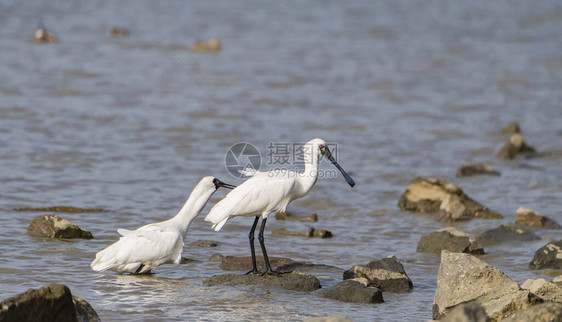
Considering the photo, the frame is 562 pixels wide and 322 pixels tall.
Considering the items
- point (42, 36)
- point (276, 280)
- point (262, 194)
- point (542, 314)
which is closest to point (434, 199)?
point (262, 194)

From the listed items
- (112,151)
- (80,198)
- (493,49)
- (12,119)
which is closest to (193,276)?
(80,198)

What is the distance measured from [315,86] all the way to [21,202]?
415 inches

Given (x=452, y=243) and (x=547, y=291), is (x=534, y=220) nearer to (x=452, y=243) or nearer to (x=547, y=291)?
(x=452, y=243)

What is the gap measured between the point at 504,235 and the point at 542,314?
4.01 m

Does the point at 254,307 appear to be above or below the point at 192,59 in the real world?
below

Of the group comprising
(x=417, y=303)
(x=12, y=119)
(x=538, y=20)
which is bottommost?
(x=417, y=303)

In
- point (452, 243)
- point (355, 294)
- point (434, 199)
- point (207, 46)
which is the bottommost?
point (355, 294)

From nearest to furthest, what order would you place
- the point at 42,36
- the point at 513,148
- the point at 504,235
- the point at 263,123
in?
the point at 504,235 → the point at 513,148 → the point at 263,123 → the point at 42,36

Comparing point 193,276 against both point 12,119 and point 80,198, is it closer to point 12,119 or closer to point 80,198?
point 80,198

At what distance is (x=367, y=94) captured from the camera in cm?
1911

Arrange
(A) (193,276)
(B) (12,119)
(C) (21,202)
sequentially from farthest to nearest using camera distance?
(B) (12,119)
(C) (21,202)
(A) (193,276)

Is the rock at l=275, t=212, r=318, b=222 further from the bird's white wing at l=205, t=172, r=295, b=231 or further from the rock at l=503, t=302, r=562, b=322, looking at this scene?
the rock at l=503, t=302, r=562, b=322

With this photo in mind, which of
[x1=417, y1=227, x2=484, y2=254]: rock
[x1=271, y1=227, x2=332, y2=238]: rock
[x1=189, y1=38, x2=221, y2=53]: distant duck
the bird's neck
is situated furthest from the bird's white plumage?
[x1=189, y1=38, x2=221, y2=53]: distant duck

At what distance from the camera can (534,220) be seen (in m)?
10.1
